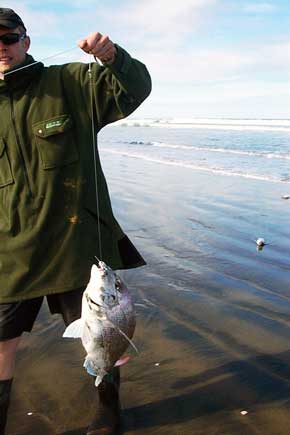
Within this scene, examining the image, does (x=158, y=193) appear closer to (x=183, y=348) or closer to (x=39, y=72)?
(x=183, y=348)

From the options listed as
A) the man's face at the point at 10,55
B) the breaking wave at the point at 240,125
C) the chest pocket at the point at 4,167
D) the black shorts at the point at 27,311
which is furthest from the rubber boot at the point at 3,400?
the breaking wave at the point at 240,125

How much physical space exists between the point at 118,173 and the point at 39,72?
42.1 ft

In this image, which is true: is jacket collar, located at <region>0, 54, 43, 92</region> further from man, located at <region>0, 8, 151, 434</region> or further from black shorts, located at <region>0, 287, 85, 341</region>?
black shorts, located at <region>0, 287, 85, 341</region>

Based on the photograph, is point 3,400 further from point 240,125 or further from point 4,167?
point 240,125

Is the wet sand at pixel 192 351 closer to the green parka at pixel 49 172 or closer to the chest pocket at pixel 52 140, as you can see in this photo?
the green parka at pixel 49 172

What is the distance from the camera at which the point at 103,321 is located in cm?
274

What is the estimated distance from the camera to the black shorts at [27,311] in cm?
310

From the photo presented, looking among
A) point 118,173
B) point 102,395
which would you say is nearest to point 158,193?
point 118,173

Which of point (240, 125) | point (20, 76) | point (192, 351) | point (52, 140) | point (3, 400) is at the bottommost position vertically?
point (240, 125)

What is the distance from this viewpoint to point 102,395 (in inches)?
132

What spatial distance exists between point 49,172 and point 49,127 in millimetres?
282

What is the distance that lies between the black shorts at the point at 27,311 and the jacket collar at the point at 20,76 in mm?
1369

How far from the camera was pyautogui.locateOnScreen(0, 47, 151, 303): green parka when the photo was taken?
3006 mm

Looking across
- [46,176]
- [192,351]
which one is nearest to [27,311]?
[46,176]
